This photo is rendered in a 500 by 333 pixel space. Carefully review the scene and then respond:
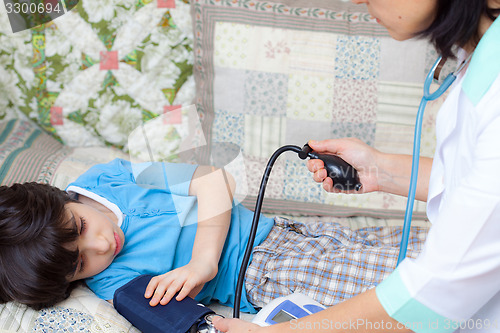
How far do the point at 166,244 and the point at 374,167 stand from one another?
53 centimetres

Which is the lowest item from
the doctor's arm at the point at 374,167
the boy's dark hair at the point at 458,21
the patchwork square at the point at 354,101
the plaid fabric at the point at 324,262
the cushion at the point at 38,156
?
the plaid fabric at the point at 324,262

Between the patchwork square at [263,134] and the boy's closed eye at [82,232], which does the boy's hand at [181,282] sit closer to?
the boy's closed eye at [82,232]

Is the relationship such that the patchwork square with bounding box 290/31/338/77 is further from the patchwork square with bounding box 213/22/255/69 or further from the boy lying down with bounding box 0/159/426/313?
the boy lying down with bounding box 0/159/426/313

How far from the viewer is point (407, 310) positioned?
0.59 m

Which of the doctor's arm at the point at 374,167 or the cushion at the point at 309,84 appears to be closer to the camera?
the doctor's arm at the point at 374,167

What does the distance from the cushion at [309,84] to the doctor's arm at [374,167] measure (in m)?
0.48

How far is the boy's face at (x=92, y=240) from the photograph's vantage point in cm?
101

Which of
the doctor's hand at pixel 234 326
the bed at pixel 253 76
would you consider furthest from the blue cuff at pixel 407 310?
the bed at pixel 253 76

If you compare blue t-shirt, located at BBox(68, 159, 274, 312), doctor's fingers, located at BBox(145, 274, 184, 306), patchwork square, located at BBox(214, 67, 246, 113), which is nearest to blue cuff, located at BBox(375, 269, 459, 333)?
doctor's fingers, located at BBox(145, 274, 184, 306)

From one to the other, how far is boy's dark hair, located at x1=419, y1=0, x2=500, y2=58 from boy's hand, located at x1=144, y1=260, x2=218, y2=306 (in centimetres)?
68

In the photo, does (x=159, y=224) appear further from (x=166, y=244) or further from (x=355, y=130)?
(x=355, y=130)

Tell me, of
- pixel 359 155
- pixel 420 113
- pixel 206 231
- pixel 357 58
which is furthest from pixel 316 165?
pixel 357 58

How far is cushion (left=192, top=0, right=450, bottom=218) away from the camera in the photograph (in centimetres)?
152

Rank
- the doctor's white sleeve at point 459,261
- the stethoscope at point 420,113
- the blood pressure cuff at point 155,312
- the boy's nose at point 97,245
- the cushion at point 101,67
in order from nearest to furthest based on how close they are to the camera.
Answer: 1. the doctor's white sleeve at point 459,261
2. the stethoscope at point 420,113
3. the blood pressure cuff at point 155,312
4. the boy's nose at point 97,245
5. the cushion at point 101,67
